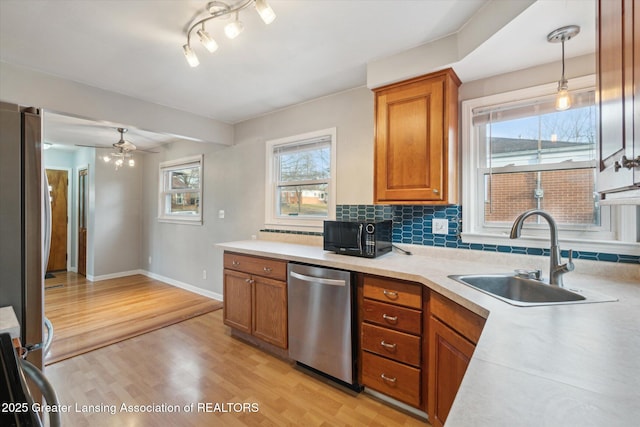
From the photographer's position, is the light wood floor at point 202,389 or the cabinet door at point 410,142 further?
the cabinet door at point 410,142

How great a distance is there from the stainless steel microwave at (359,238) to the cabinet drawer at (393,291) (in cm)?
26

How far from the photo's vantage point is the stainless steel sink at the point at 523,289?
4.10ft

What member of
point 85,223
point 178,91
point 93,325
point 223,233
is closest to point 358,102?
point 178,91

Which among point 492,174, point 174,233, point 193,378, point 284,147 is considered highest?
point 284,147

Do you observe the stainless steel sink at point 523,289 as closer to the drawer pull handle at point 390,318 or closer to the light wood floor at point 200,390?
the drawer pull handle at point 390,318

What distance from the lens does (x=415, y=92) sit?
1.99 meters

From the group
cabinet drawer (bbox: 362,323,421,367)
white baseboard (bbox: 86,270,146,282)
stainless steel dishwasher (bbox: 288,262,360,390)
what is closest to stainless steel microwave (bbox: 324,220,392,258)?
stainless steel dishwasher (bbox: 288,262,360,390)

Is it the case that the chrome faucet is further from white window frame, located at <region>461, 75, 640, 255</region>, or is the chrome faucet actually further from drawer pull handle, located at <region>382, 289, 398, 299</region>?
drawer pull handle, located at <region>382, 289, 398, 299</region>

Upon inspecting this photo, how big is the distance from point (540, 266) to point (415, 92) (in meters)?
1.40

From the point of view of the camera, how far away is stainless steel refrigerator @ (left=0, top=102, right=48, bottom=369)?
1154 millimetres

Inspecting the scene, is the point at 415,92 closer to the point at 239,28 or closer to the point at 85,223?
the point at 239,28

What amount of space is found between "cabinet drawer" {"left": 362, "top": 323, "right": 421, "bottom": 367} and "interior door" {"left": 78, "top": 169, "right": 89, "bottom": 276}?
224 inches

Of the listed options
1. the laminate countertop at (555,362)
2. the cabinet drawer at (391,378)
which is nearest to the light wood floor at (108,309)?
the cabinet drawer at (391,378)

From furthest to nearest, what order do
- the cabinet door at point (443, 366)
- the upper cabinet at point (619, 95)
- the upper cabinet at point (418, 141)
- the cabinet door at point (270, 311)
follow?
the cabinet door at point (270, 311), the upper cabinet at point (418, 141), the cabinet door at point (443, 366), the upper cabinet at point (619, 95)
